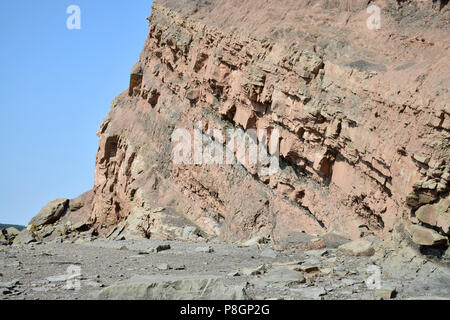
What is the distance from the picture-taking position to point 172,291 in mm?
5742

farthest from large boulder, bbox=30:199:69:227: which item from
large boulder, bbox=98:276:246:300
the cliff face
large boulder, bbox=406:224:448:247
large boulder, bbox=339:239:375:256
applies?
large boulder, bbox=406:224:448:247

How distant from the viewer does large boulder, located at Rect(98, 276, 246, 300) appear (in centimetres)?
565

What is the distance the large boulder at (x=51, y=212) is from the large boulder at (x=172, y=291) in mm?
19347

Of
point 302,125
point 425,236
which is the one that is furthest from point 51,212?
point 425,236

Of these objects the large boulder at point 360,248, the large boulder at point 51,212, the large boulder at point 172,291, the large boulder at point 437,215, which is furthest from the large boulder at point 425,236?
the large boulder at point 51,212

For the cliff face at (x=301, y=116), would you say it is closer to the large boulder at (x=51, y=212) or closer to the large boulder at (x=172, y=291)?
the large boulder at (x=172, y=291)

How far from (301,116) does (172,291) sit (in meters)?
6.81

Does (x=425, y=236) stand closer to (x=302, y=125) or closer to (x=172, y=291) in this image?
(x=172, y=291)

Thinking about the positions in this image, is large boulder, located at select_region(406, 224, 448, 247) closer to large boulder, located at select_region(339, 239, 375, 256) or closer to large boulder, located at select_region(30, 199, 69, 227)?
large boulder, located at select_region(339, 239, 375, 256)

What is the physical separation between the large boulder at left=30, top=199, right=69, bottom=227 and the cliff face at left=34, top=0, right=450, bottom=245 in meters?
6.04

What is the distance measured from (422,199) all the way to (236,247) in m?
4.62

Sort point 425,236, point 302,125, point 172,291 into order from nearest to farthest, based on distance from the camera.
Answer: point 172,291, point 425,236, point 302,125

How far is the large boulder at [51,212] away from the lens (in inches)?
930

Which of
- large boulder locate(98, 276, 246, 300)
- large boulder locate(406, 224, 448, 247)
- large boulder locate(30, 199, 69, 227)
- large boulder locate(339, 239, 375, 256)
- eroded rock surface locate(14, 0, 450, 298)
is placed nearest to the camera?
large boulder locate(98, 276, 246, 300)
